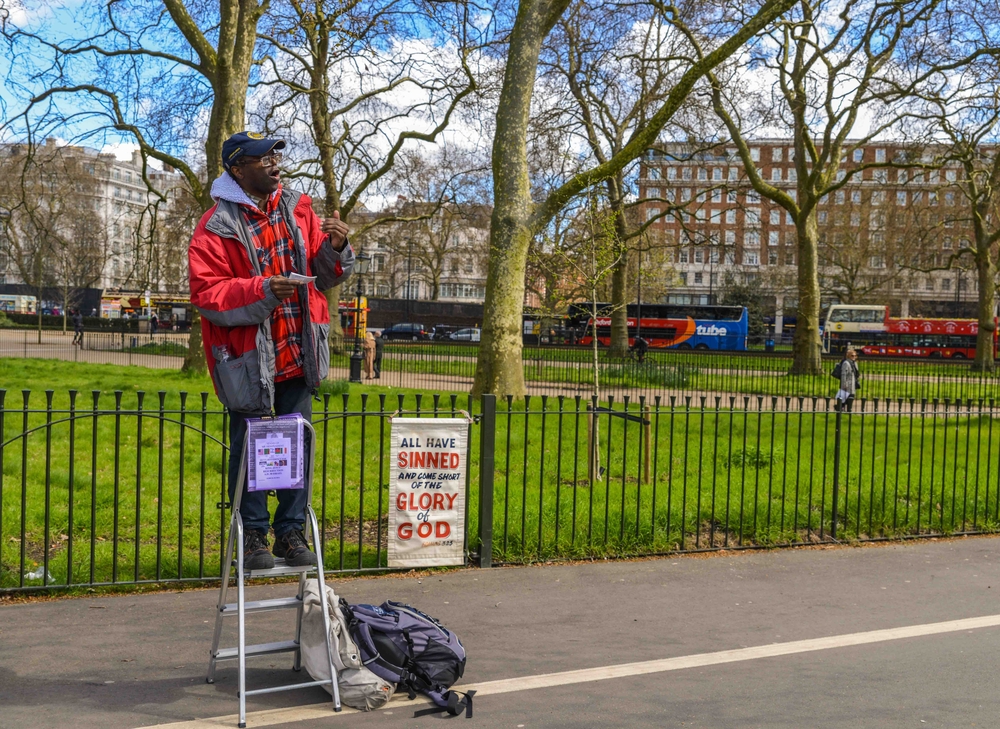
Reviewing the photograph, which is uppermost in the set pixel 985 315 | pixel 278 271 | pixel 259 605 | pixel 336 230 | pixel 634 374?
pixel 985 315

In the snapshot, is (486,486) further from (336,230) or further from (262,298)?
(262,298)

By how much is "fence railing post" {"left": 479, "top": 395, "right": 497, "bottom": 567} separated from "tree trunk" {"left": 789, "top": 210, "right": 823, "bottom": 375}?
2555cm

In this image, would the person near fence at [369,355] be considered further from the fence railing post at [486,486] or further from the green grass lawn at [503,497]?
the fence railing post at [486,486]

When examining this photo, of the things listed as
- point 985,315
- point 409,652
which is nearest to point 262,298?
Answer: point 409,652

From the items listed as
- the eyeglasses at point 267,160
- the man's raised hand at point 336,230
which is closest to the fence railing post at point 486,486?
the man's raised hand at point 336,230

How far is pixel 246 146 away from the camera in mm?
4504

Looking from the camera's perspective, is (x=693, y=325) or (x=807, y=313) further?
(x=693, y=325)

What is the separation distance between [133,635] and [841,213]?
70153mm

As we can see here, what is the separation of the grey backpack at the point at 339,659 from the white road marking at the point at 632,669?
71 mm

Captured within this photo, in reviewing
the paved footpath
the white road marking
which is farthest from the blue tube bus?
the white road marking

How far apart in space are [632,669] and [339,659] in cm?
149

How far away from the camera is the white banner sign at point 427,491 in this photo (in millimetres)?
6832

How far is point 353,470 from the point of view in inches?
430

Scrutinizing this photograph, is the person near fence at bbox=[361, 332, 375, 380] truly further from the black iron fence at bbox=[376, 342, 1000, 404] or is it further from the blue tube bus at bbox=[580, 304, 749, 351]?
the blue tube bus at bbox=[580, 304, 749, 351]
